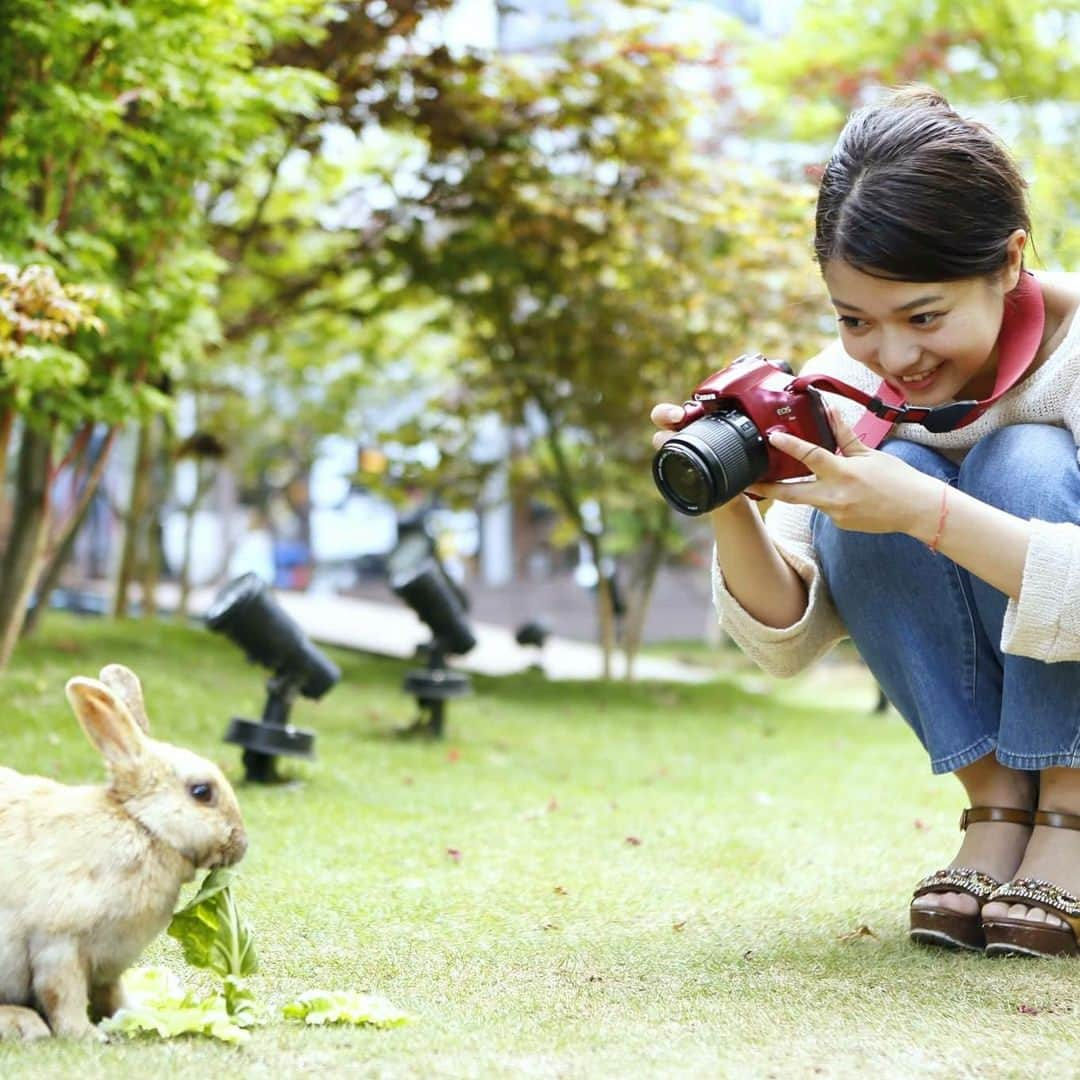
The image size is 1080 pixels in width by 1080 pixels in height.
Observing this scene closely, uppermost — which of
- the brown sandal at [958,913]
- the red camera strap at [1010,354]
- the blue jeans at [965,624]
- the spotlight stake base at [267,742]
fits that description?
the red camera strap at [1010,354]

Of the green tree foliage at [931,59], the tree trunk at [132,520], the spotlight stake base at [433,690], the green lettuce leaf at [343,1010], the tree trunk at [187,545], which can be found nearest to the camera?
the green lettuce leaf at [343,1010]

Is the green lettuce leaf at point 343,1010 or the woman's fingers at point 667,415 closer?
the green lettuce leaf at point 343,1010

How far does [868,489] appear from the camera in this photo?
181 cm

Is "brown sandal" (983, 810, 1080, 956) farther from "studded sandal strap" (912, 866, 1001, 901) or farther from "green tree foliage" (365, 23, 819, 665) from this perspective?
"green tree foliage" (365, 23, 819, 665)

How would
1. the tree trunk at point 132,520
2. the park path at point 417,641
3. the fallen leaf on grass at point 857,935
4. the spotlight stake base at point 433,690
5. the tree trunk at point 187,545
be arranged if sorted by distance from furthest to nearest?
the park path at point 417,641
the tree trunk at point 187,545
the tree trunk at point 132,520
the spotlight stake base at point 433,690
the fallen leaf on grass at point 857,935

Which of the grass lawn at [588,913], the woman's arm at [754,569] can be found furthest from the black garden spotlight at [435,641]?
the woman's arm at [754,569]

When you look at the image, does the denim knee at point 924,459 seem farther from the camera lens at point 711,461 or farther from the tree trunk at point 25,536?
the tree trunk at point 25,536

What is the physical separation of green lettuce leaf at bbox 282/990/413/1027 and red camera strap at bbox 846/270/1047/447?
3.40ft

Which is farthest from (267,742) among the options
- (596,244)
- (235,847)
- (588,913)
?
(596,244)

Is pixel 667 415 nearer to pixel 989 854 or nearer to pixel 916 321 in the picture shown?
pixel 916 321

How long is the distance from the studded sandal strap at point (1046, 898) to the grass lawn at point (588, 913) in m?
0.07

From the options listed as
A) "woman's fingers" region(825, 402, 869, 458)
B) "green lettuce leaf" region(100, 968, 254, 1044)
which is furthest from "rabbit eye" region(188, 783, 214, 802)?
"woman's fingers" region(825, 402, 869, 458)

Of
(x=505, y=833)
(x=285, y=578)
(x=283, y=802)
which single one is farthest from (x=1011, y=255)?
(x=285, y=578)

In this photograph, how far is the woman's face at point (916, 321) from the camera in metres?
1.88
